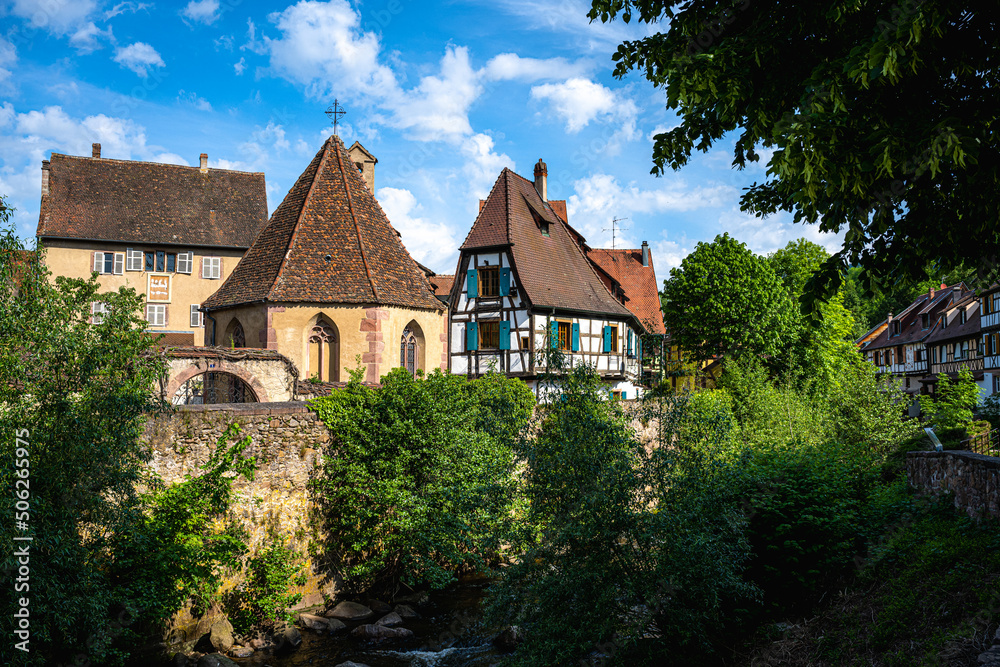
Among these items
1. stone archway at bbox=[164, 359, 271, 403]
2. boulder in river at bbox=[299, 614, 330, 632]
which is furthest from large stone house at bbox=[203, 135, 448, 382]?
boulder in river at bbox=[299, 614, 330, 632]

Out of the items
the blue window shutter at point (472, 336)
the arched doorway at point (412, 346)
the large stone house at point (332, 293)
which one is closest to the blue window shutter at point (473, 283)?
the blue window shutter at point (472, 336)

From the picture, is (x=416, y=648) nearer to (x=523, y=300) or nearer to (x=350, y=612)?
(x=350, y=612)

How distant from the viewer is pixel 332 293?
68.2 feet

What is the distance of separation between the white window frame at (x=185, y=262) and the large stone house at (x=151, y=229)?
0.05m

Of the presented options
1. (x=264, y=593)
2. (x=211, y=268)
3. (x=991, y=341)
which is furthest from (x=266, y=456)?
(x=991, y=341)

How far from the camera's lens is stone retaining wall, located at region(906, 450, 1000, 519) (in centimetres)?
844

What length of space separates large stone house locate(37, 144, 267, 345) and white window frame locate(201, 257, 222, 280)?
50mm

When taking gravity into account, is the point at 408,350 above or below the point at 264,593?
above

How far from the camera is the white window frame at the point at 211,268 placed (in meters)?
34.5

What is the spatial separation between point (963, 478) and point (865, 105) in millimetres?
5951

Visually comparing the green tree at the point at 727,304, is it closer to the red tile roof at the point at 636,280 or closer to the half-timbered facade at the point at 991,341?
the red tile roof at the point at 636,280

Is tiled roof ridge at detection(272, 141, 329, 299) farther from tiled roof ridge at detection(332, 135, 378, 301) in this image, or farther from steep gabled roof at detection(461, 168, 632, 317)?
steep gabled roof at detection(461, 168, 632, 317)

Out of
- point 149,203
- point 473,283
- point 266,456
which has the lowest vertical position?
point 266,456

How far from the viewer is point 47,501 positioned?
330 inches
